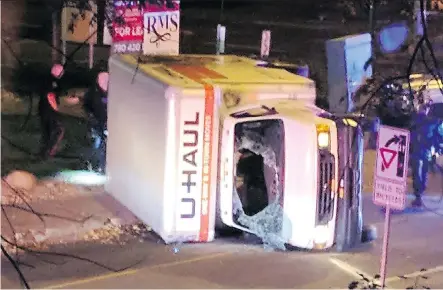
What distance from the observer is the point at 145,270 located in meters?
7.39

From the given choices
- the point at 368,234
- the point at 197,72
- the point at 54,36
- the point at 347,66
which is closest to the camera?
the point at 368,234

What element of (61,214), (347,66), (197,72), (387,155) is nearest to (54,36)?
(347,66)

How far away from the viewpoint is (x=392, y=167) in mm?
6488

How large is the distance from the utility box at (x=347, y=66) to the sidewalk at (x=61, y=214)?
335 centimetres

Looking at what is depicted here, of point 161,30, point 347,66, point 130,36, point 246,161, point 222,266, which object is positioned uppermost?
point 161,30

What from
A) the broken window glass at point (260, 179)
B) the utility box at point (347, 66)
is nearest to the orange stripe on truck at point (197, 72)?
the broken window glass at point (260, 179)

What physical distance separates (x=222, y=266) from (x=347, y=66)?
437 centimetres

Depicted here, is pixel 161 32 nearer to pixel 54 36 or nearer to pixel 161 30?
pixel 161 30

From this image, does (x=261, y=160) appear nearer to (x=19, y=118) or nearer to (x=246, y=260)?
(x=246, y=260)

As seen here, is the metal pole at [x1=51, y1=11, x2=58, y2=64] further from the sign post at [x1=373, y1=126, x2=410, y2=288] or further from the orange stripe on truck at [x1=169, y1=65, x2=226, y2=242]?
the sign post at [x1=373, y1=126, x2=410, y2=288]

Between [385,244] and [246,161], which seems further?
[246,161]

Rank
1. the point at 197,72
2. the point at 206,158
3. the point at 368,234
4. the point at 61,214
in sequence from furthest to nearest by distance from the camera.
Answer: the point at 61,214 < the point at 197,72 < the point at 368,234 < the point at 206,158

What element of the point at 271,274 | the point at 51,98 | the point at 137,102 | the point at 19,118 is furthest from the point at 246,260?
the point at 19,118

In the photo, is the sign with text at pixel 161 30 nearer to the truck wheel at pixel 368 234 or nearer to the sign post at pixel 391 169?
the truck wheel at pixel 368 234
